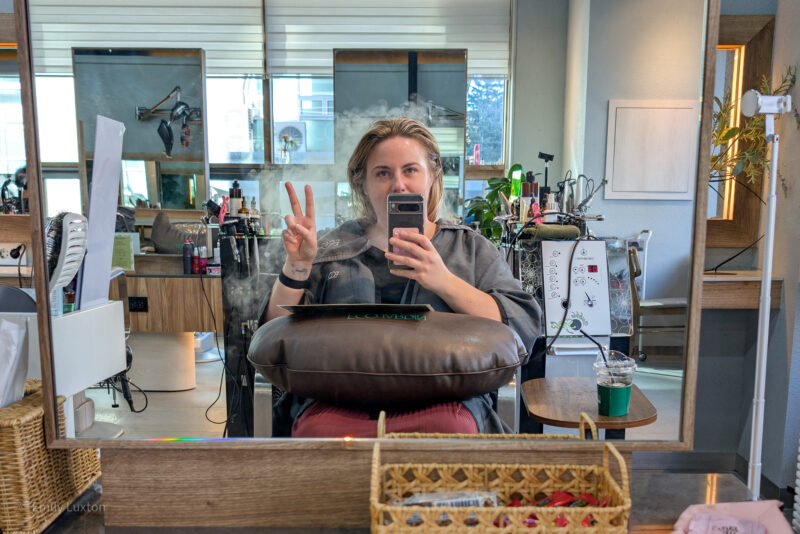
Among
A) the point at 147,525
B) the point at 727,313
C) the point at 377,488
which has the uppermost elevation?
the point at 727,313

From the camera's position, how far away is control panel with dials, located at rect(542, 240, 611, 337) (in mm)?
912

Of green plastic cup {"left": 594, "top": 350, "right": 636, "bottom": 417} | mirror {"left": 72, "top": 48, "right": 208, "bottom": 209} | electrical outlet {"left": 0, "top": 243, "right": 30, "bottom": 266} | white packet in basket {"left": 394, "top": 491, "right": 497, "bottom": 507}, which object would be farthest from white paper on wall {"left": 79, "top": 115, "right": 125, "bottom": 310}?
green plastic cup {"left": 594, "top": 350, "right": 636, "bottom": 417}

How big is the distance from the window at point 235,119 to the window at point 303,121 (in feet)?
0.10

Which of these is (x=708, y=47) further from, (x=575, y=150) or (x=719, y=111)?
(x=575, y=150)

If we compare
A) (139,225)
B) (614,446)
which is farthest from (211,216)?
(614,446)

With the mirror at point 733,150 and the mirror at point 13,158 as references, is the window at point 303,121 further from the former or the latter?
the mirror at point 733,150

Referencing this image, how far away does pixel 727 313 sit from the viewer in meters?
1.25

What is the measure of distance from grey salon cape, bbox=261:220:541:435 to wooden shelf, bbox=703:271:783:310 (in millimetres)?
402

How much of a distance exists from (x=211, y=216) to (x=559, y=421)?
0.70 meters

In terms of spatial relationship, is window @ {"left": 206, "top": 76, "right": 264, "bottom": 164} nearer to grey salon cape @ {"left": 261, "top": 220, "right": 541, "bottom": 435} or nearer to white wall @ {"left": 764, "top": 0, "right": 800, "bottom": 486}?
grey salon cape @ {"left": 261, "top": 220, "right": 541, "bottom": 435}

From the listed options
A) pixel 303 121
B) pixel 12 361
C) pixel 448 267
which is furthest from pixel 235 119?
pixel 12 361

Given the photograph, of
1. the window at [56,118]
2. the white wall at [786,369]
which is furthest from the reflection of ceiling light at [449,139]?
the white wall at [786,369]

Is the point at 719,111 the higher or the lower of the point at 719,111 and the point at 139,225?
the higher

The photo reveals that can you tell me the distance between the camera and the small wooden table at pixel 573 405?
907 mm
